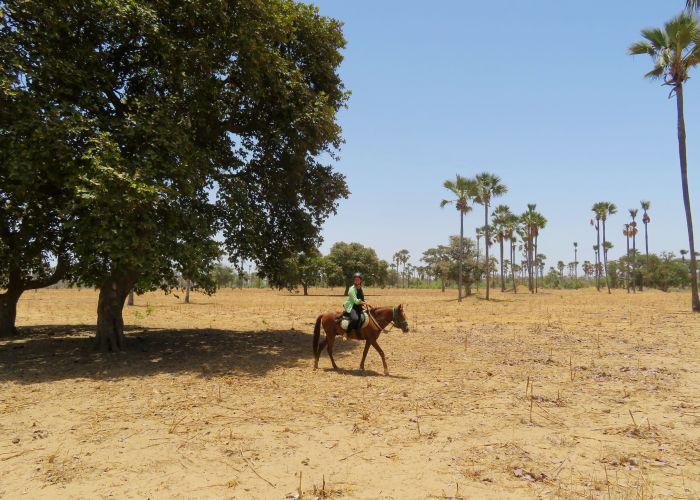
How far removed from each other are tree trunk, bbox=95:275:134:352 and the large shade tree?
5 cm

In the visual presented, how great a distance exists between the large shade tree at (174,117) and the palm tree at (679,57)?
74.6 feet

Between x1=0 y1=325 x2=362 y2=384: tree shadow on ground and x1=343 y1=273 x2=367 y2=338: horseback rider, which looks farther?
x1=0 y1=325 x2=362 y2=384: tree shadow on ground

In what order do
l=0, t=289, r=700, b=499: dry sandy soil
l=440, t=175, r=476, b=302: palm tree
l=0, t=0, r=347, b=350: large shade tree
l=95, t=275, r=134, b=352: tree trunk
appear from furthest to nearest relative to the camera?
1. l=440, t=175, r=476, b=302: palm tree
2. l=95, t=275, r=134, b=352: tree trunk
3. l=0, t=0, r=347, b=350: large shade tree
4. l=0, t=289, r=700, b=499: dry sandy soil

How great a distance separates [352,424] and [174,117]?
1055 cm

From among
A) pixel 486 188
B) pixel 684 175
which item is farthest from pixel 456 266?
pixel 684 175

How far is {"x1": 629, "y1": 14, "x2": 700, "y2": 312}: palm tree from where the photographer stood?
83.2ft

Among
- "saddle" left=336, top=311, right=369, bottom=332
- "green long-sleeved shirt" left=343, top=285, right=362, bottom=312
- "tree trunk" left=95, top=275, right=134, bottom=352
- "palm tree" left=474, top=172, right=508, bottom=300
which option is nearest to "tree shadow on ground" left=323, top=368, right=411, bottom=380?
"saddle" left=336, top=311, right=369, bottom=332

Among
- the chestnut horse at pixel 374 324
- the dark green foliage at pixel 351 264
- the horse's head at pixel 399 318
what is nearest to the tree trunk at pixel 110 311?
the chestnut horse at pixel 374 324

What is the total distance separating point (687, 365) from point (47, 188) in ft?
62.8

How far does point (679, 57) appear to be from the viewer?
2611 centimetres

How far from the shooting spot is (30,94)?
10789 millimetres

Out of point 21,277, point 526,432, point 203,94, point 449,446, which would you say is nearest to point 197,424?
point 449,446

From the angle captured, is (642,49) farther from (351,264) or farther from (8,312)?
(351,264)

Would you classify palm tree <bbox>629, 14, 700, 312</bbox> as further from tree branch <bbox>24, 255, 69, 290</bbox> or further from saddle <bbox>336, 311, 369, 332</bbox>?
tree branch <bbox>24, 255, 69, 290</bbox>
